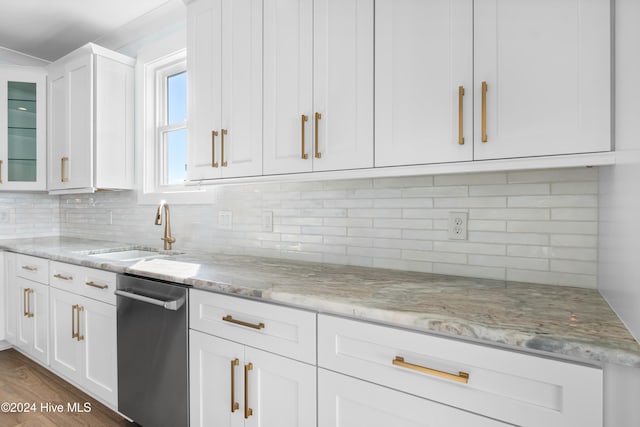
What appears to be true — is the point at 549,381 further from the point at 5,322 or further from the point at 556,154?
the point at 5,322

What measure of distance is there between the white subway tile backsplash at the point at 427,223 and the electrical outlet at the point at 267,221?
0.03 meters

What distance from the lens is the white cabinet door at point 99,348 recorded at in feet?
6.36

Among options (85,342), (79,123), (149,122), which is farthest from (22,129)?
(85,342)

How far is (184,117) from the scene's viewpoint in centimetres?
273

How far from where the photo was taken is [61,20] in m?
2.79

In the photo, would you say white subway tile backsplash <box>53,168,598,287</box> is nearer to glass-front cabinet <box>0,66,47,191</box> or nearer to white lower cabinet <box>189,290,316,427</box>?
white lower cabinet <box>189,290,316,427</box>

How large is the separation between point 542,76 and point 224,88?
→ 4.63ft

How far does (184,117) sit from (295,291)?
2.00m

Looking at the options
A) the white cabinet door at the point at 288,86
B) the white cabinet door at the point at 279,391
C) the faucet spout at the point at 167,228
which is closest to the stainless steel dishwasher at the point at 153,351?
the white cabinet door at the point at 279,391

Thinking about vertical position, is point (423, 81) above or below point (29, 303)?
above

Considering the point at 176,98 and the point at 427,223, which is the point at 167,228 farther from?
the point at 427,223

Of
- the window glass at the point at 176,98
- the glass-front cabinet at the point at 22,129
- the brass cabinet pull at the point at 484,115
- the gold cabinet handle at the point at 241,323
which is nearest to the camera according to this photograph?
the brass cabinet pull at the point at 484,115

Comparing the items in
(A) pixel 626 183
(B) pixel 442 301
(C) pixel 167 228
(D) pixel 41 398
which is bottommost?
(D) pixel 41 398

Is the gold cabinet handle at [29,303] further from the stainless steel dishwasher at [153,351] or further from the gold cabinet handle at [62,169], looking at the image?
the stainless steel dishwasher at [153,351]
